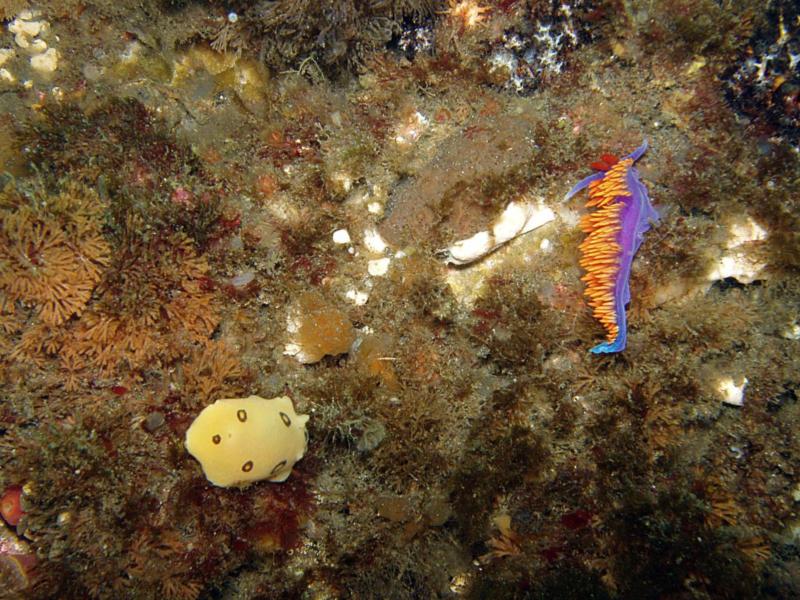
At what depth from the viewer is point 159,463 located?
3.94 m

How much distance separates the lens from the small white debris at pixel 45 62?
446cm

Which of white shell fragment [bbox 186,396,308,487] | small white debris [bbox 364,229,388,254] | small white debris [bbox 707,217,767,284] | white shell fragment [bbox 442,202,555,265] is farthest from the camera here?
small white debris [bbox 364,229,388,254]

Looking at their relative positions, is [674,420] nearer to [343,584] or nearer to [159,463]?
[343,584]

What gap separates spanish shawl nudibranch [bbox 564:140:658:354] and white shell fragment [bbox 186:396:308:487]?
2.99m

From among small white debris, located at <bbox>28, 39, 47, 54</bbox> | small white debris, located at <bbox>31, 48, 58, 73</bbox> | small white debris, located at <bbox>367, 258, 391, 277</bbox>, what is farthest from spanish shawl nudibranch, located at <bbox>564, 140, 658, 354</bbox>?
small white debris, located at <bbox>28, 39, 47, 54</bbox>

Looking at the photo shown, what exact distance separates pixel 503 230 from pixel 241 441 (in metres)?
3.03

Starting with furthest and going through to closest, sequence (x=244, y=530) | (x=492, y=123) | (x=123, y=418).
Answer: (x=492, y=123), (x=244, y=530), (x=123, y=418)

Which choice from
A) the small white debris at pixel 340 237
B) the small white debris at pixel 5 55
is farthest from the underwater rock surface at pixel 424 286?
the small white debris at pixel 5 55

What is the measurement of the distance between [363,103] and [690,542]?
17.4 feet

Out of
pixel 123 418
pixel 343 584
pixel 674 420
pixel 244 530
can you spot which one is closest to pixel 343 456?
pixel 244 530

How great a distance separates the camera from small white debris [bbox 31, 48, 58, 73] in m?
4.46

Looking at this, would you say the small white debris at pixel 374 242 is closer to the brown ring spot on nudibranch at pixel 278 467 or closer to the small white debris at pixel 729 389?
the brown ring spot on nudibranch at pixel 278 467

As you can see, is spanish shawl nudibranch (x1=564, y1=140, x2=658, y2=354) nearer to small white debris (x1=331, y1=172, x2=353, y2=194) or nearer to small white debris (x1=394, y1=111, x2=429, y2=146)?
small white debris (x1=394, y1=111, x2=429, y2=146)

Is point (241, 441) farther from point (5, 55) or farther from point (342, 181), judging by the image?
point (5, 55)
